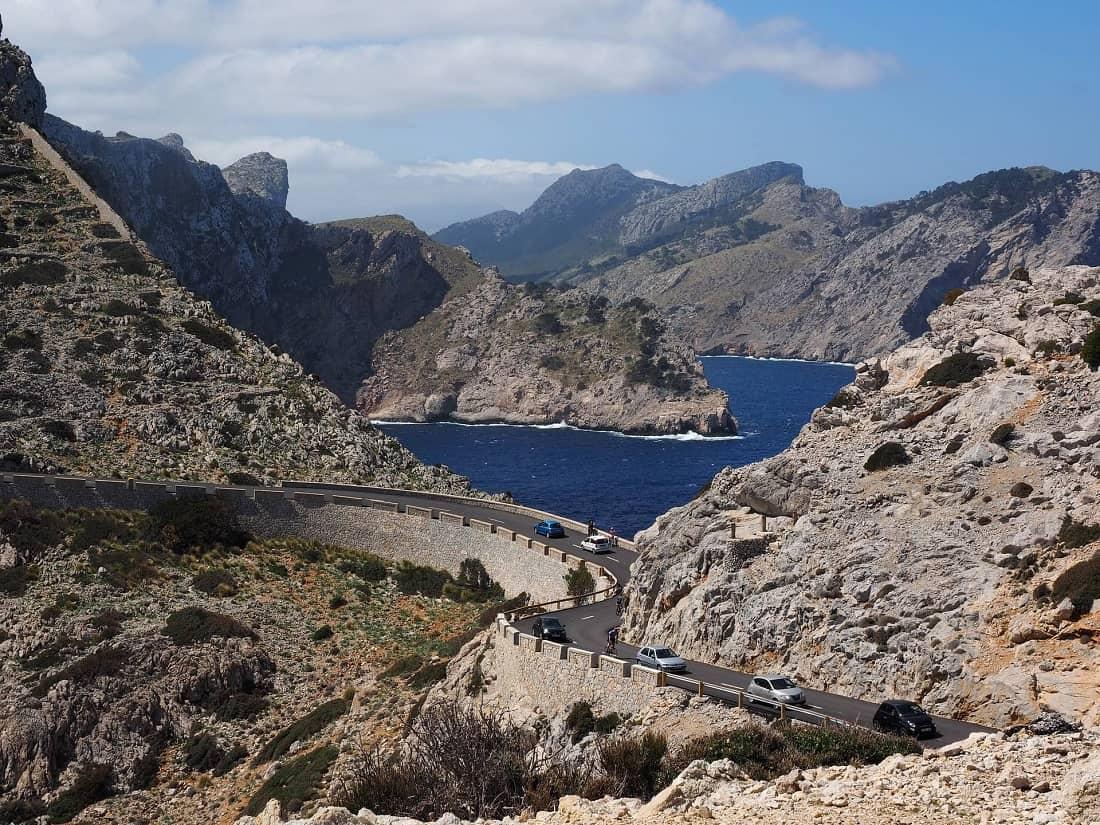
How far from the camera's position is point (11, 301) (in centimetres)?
9312

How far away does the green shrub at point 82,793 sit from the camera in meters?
48.1

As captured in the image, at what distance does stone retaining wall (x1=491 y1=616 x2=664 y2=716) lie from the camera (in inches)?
1375

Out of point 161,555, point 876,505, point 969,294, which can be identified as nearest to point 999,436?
point 876,505

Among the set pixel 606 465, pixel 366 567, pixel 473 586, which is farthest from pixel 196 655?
pixel 606 465

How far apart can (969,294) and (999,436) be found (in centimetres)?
1458

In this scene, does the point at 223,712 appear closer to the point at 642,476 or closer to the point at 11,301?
the point at 11,301

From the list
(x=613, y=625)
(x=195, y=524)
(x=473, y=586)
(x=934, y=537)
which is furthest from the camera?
(x=195, y=524)

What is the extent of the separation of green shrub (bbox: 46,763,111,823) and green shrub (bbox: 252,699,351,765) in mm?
6192

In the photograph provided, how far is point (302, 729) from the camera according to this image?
5044cm

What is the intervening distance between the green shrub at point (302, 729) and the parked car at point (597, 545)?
15.9 m

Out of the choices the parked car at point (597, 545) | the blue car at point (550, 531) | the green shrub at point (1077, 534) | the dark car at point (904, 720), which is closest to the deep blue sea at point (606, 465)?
the blue car at point (550, 531)

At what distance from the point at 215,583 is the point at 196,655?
8.58 m

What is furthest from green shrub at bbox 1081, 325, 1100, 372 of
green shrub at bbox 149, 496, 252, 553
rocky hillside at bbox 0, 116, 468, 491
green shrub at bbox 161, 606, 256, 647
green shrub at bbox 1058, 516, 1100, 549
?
rocky hillside at bbox 0, 116, 468, 491

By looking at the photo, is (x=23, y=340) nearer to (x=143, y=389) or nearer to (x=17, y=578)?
(x=143, y=389)
